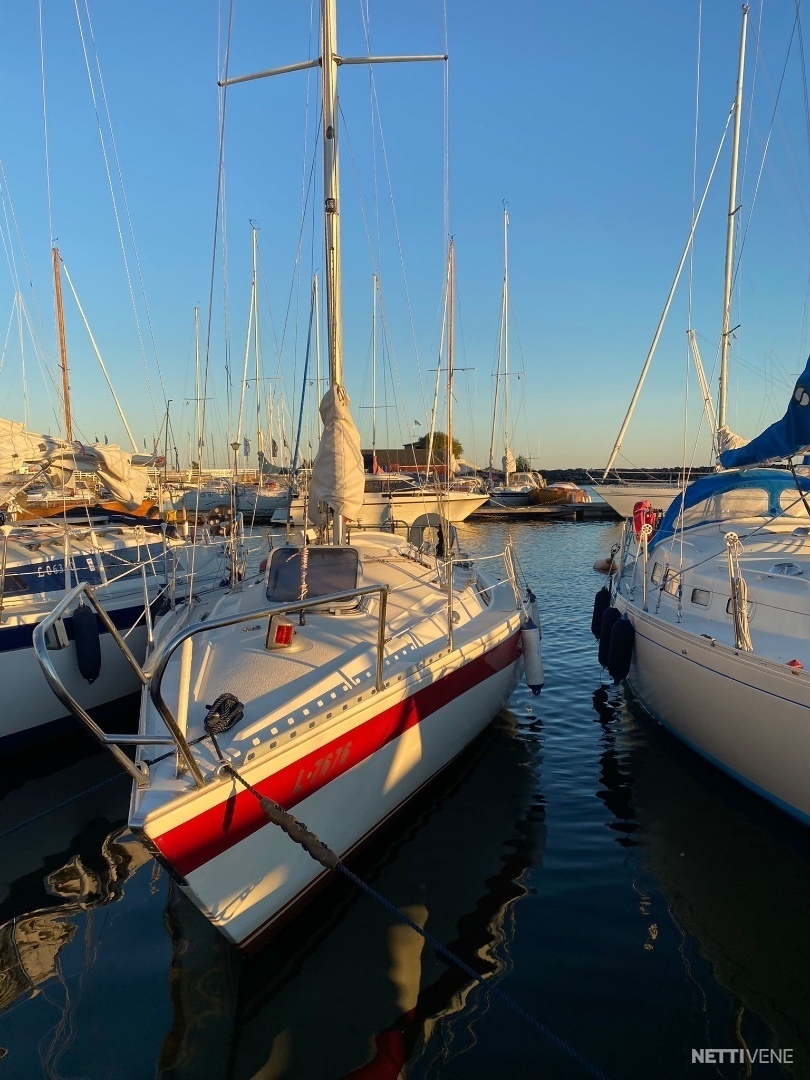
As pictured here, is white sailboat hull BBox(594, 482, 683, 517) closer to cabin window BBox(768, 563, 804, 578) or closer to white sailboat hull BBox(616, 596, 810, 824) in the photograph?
cabin window BBox(768, 563, 804, 578)

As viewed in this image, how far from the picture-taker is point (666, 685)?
290 inches

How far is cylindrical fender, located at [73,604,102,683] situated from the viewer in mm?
8203

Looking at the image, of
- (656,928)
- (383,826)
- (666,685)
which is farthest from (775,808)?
(383,826)

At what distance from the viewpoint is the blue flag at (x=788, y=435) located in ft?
20.3

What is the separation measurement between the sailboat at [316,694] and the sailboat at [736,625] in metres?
1.49

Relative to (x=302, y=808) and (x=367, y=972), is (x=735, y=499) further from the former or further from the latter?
(x=367, y=972)

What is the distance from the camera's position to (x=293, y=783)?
14.0ft

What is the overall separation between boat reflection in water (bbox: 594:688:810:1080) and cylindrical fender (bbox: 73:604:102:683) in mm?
6147

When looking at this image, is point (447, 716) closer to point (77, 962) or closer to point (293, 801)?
point (293, 801)

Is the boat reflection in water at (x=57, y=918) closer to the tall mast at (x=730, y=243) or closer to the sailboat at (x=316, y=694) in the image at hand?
the sailboat at (x=316, y=694)

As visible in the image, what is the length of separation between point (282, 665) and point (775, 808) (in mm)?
4635

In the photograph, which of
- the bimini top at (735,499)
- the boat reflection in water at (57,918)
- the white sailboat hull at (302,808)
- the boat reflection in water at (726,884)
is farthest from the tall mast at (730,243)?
the boat reflection in water at (57,918)

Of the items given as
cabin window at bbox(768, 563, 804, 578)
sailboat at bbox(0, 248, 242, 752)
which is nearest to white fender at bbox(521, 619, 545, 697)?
cabin window at bbox(768, 563, 804, 578)

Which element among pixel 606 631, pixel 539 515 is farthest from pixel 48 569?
pixel 539 515
